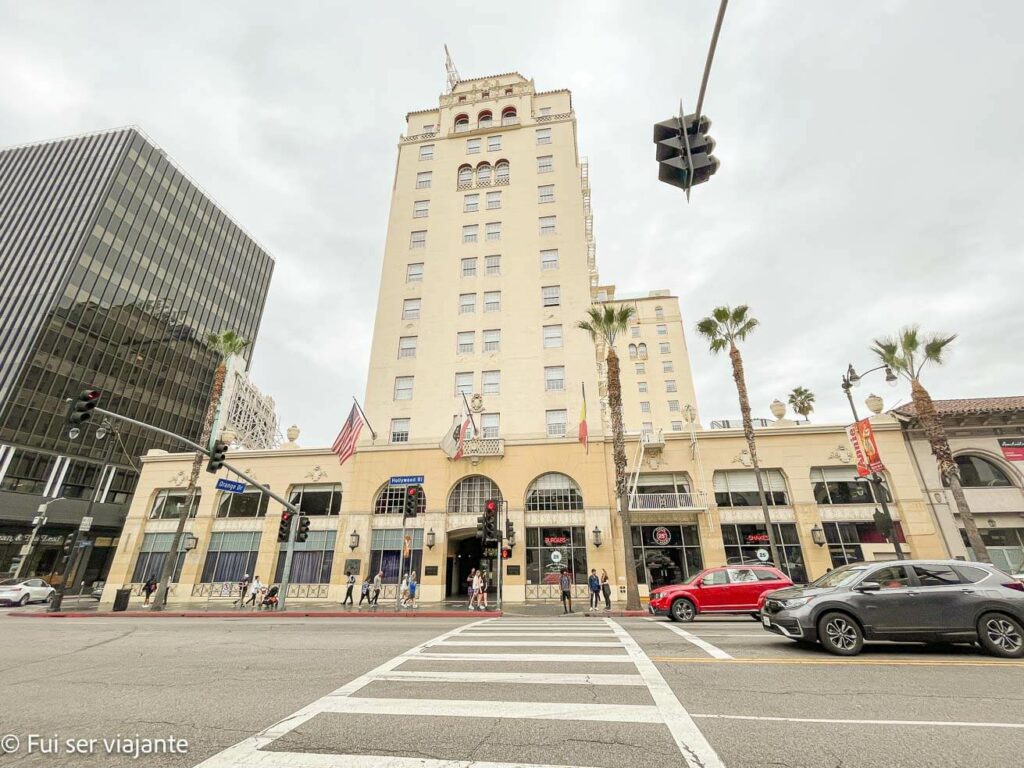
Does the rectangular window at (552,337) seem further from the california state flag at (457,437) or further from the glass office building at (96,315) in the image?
the glass office building at (96,315)

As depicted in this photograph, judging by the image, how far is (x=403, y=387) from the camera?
31.7m

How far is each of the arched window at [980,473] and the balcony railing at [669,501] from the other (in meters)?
12.6

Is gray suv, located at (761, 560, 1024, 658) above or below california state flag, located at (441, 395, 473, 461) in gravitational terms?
below

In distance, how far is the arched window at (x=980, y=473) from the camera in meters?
23.6

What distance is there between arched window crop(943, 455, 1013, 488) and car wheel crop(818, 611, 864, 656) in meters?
22.8

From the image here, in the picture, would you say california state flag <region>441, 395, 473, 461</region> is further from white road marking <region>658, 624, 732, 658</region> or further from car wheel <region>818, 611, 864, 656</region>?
car wheel <region>818, 611, 864, 656</region>

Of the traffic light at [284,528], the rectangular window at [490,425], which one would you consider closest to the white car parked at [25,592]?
the traffic light at [284,528]

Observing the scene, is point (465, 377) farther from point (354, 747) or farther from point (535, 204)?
point (354, 747)

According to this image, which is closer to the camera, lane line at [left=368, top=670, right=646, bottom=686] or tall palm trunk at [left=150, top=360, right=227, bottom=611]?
lane line at [left=368, top=670, right=646, bottom=686]

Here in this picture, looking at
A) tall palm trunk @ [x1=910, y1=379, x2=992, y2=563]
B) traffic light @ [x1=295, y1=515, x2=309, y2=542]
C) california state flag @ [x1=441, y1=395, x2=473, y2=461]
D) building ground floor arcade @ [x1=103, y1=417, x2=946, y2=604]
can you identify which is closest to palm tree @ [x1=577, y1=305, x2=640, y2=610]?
building ground floor arcade @ [x1=103, y1=417, x2=946, y2=604]

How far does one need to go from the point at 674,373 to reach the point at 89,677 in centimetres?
5490

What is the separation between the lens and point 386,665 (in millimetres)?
7863

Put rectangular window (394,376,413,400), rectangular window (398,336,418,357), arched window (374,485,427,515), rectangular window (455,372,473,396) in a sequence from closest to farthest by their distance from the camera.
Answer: arched window (374,485,427,515) → rectangular window (455,372,473,396) → rectangular window (394,376,413,400) → rectangular window (398,336,418,357)

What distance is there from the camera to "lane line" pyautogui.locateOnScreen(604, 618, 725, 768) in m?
3.91
